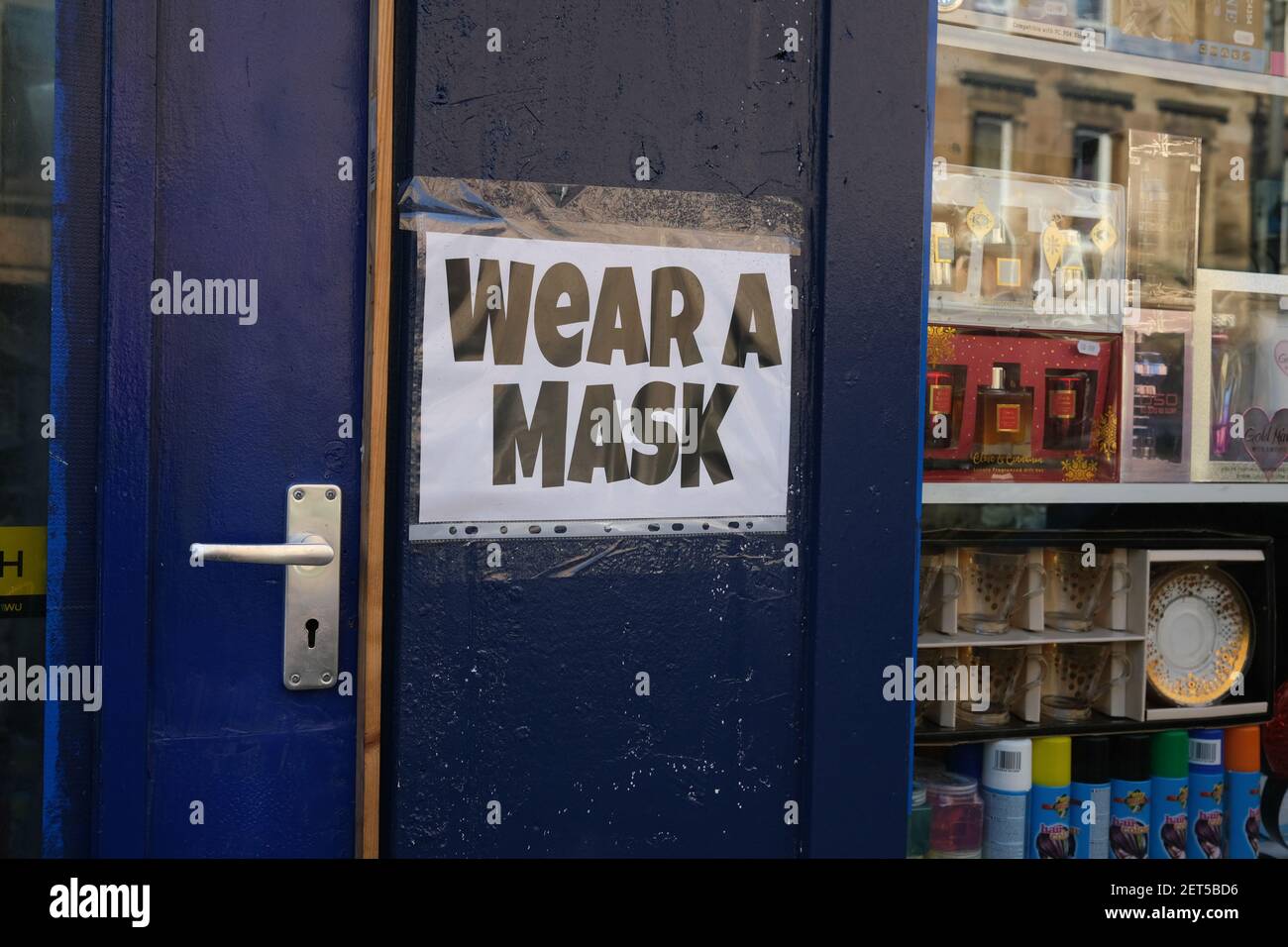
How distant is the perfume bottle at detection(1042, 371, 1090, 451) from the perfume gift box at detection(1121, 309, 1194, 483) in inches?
4.8

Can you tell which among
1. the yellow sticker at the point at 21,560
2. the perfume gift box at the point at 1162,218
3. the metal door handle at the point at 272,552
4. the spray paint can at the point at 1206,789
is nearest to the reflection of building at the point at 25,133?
the yellow sticker at the point at 21,560

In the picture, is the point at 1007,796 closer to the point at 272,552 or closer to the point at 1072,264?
the point at 1072,264

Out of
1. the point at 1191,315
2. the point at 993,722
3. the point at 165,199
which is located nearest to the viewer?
the point at 165,199

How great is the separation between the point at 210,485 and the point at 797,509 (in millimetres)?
995

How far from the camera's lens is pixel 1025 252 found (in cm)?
270

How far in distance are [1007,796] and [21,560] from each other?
205cm

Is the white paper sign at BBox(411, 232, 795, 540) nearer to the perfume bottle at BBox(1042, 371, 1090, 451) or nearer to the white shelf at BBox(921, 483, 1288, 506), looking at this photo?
the white shelf at BBox(921, 483, 1288, 506)

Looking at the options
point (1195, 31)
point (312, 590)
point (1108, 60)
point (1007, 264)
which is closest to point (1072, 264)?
point (1007, 264)

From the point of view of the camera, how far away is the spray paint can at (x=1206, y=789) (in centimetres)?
276

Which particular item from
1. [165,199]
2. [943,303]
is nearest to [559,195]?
[165,199]

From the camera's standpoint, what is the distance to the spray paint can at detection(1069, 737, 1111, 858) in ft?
8.70

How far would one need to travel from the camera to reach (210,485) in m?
1.79

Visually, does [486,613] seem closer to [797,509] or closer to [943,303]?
[797,509]
